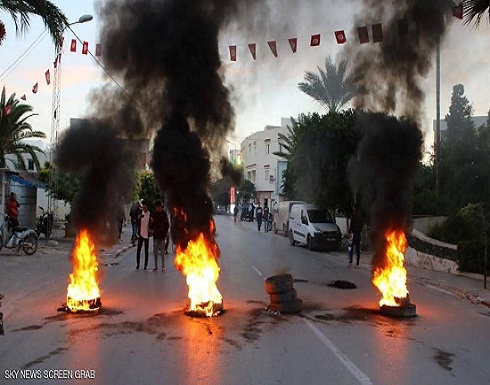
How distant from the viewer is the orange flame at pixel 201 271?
7801 mm

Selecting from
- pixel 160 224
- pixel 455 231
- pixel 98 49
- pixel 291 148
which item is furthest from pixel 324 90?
pixel 98 49

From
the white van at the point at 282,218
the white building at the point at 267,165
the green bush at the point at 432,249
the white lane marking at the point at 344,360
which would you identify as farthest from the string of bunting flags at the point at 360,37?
the white building at the point at 267,165

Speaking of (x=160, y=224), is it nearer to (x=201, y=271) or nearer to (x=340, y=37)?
(x=201, y=271)

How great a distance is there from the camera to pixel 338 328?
7.24m

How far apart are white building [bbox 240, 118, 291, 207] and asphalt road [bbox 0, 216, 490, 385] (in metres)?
29.9

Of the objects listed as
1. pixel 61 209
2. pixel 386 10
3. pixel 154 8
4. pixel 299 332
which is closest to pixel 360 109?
pixel 386 10

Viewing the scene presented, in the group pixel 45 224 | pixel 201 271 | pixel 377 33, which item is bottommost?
pixel 201 271

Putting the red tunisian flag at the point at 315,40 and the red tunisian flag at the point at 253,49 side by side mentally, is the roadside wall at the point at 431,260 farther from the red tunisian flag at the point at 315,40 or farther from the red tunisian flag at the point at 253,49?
the red tunisian flag at the point at 253,49

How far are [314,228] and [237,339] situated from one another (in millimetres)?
15645

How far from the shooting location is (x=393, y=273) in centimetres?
858

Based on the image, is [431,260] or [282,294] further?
[431,260]

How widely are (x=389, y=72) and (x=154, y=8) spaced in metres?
4.37

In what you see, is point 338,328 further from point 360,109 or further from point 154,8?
point 154,8

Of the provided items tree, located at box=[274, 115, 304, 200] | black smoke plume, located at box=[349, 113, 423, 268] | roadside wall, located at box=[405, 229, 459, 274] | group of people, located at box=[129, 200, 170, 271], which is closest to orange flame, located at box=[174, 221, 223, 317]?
black smoke plume, located at box=[349, 113, 423, 268]
